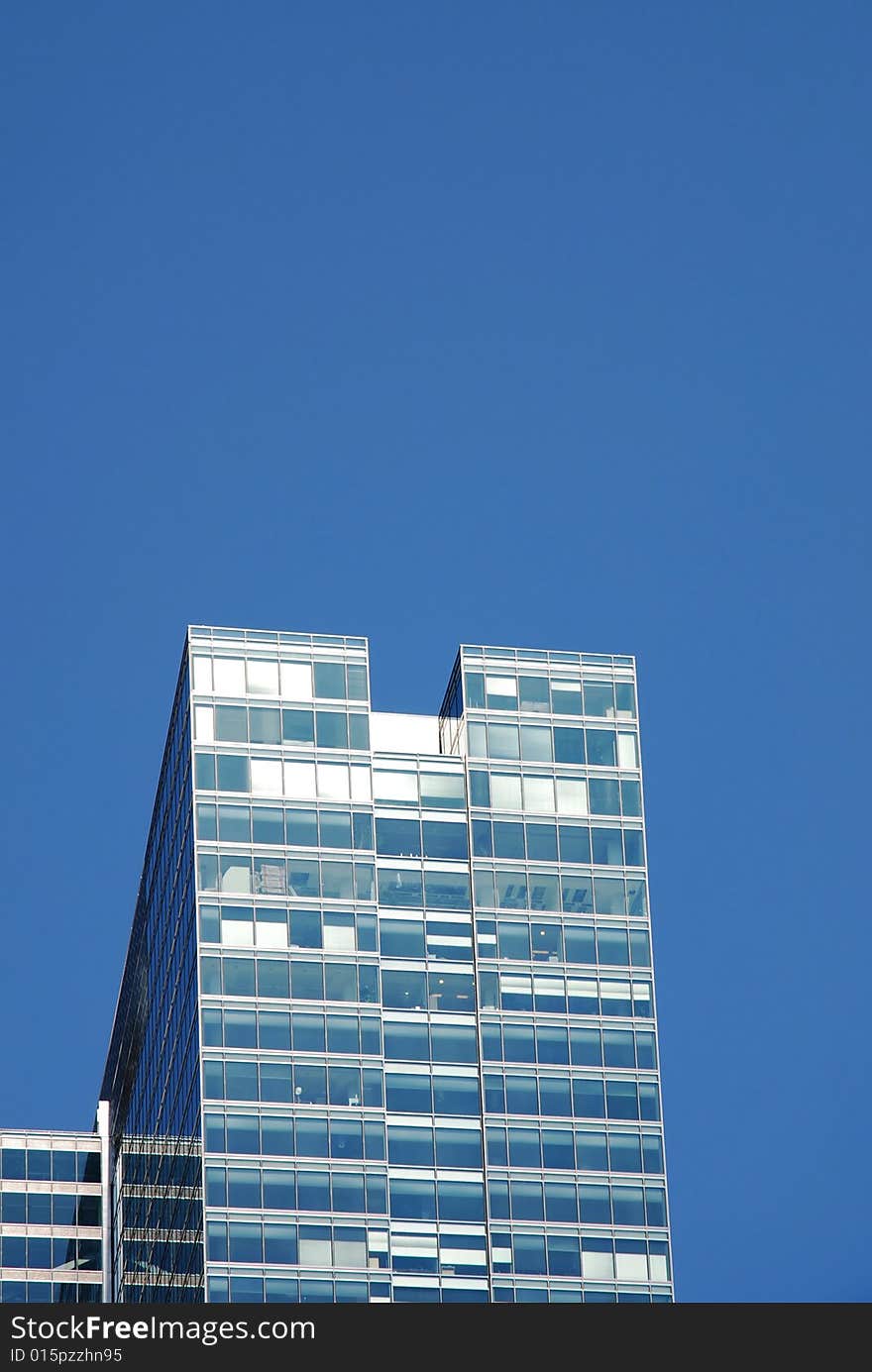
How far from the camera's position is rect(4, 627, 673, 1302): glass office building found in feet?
365

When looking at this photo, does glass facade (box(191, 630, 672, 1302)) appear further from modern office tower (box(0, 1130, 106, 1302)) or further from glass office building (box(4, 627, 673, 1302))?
modern office tower (box(0, 1130, 106, 1302))

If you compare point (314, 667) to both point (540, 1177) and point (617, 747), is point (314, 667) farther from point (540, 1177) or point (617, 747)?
point (540, 1177)

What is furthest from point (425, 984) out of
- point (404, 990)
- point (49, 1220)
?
point (49, 1220)

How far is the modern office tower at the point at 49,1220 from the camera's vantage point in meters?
144

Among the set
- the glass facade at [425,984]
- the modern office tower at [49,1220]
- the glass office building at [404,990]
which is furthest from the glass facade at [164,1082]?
the glass facade at [425,984]

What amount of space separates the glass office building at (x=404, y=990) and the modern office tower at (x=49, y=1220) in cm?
1867

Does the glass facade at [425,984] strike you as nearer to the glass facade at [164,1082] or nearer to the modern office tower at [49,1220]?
the glass facade at [164,1082]

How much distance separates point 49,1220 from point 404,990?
39.2 m

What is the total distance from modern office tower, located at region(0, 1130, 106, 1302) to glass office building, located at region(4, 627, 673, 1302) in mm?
18670

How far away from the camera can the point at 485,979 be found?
118 m

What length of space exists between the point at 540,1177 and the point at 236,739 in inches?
936

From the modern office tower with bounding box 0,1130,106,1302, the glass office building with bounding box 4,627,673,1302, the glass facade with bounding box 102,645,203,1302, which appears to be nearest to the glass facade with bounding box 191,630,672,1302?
the glass office building with bounding box 4,627,673,1302
